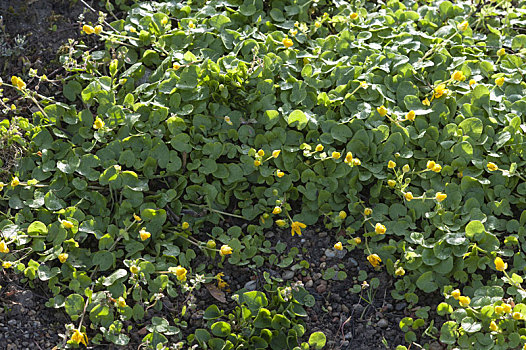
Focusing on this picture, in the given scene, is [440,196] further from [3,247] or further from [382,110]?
[3,247]

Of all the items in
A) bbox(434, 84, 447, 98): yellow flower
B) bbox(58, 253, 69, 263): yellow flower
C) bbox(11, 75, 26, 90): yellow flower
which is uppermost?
bbox(11, 75, 26, 90): yellow flower

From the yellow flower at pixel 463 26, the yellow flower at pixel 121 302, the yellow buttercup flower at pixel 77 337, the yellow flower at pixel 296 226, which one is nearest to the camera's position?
the yellow buttercup flower at pixel 77 337

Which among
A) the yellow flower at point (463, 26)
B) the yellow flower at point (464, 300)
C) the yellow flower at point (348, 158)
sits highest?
the yellow flower at point (463, 26)

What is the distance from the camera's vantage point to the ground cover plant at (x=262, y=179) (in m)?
2.69

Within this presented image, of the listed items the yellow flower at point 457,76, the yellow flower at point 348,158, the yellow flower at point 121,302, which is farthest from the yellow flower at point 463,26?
the yellow flower at point 121,302

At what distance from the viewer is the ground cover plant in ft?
8.84

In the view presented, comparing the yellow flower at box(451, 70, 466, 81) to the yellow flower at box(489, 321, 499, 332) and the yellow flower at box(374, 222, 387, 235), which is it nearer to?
the yellow flower at box(374, 222, 387, 235)

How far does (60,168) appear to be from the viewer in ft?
9.71

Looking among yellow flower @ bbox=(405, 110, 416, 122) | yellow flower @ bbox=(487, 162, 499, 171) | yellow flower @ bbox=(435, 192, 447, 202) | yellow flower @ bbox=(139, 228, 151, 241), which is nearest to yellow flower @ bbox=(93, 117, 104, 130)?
yellow flower @ bbox=(139, 228, 151, 241)

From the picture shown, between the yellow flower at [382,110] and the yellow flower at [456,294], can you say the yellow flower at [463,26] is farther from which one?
the yellow flower at [456,294]

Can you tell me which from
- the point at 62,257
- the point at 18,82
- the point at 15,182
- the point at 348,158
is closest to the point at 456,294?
the point at 348,158

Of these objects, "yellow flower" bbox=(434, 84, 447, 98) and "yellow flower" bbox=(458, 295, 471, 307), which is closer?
"yellow flower" bbox=(458, 295, 471, 307)

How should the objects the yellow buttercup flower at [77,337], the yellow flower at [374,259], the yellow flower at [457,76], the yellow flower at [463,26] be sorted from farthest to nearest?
the yellow flower at [463,26]
the yellow flower at [457,76]
the yellow flower at [374,259]
the yellow buttercup flower at [77,337]

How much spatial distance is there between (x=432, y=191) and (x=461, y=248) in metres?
0.33
